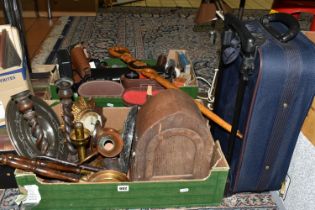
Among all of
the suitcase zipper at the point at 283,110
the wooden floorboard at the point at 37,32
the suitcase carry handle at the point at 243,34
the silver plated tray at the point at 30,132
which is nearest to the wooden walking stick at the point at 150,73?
the suitcase zipper at the point at 283,110

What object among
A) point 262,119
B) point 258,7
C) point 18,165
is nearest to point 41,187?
point 18,165

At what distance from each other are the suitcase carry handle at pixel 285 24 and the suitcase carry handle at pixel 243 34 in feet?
0.42

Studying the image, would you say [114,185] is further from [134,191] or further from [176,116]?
[176,116]

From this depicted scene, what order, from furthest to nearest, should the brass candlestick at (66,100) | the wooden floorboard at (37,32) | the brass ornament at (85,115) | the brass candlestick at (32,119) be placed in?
1. the wooden floorboard at (37,32)
2. the brass ornament at (85,115)
3. the brass candlestick at (66,100)
4. the brass candlestick at (32,119)

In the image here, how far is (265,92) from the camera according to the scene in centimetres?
110

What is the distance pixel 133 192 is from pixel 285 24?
0.83 meters

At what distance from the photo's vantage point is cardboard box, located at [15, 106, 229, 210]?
1134mm

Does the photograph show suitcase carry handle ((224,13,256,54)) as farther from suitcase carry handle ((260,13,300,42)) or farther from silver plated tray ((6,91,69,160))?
silver plated tray ((6,91,69,160))

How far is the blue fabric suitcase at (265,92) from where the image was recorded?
1.07m

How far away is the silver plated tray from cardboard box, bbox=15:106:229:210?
0.13 metres

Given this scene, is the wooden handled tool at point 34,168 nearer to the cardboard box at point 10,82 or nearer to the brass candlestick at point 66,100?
the brass candlestick at point 66,100

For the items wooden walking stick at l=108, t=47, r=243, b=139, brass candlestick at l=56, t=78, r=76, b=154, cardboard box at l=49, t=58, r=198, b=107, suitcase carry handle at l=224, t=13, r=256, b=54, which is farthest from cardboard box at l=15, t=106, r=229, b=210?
cardboard box at l=49, t=58, r=198, b=107

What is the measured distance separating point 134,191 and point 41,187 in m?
0.32

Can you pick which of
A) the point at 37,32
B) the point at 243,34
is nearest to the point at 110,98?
the point at 243,34
